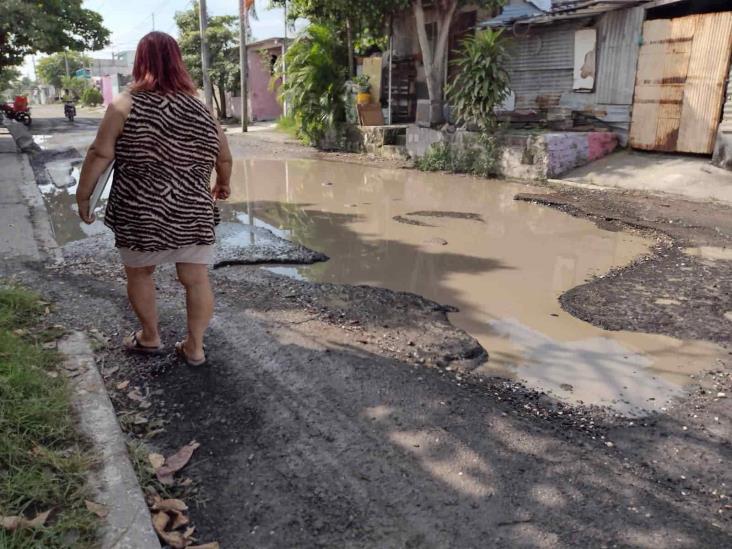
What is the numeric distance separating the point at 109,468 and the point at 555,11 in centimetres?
1093

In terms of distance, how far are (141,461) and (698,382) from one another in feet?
9.45

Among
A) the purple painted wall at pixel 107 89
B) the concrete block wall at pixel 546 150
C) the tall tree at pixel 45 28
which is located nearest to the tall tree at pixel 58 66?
the purple painted wall at pixel 107 89

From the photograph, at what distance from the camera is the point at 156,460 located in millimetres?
2381

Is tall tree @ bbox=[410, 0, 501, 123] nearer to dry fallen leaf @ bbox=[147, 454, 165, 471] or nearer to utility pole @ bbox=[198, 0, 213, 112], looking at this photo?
utility pole @ bbox=[198, 0, 213, 112]

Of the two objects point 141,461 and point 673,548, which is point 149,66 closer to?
point 141,461

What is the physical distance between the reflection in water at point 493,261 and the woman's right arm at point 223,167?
1830 millimetres

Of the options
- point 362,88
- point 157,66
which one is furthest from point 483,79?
point 157,66

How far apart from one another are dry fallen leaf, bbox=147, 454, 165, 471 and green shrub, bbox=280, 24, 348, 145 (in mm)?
13183

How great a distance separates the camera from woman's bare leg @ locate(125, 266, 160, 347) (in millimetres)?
3059

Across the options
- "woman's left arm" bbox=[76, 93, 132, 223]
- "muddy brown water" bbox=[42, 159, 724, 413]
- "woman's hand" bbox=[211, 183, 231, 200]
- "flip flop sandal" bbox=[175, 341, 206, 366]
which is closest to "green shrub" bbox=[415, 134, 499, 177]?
"muddy brown water" bbox=[42, 159, 724, 413]

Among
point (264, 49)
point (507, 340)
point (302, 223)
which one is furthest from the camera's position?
point (264, 49)

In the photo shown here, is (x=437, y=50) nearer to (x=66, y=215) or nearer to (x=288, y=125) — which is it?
(x=288, y=125)

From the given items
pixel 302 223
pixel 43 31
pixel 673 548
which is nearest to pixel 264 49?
pixel 43 31

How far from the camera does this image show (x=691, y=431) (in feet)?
9.02
